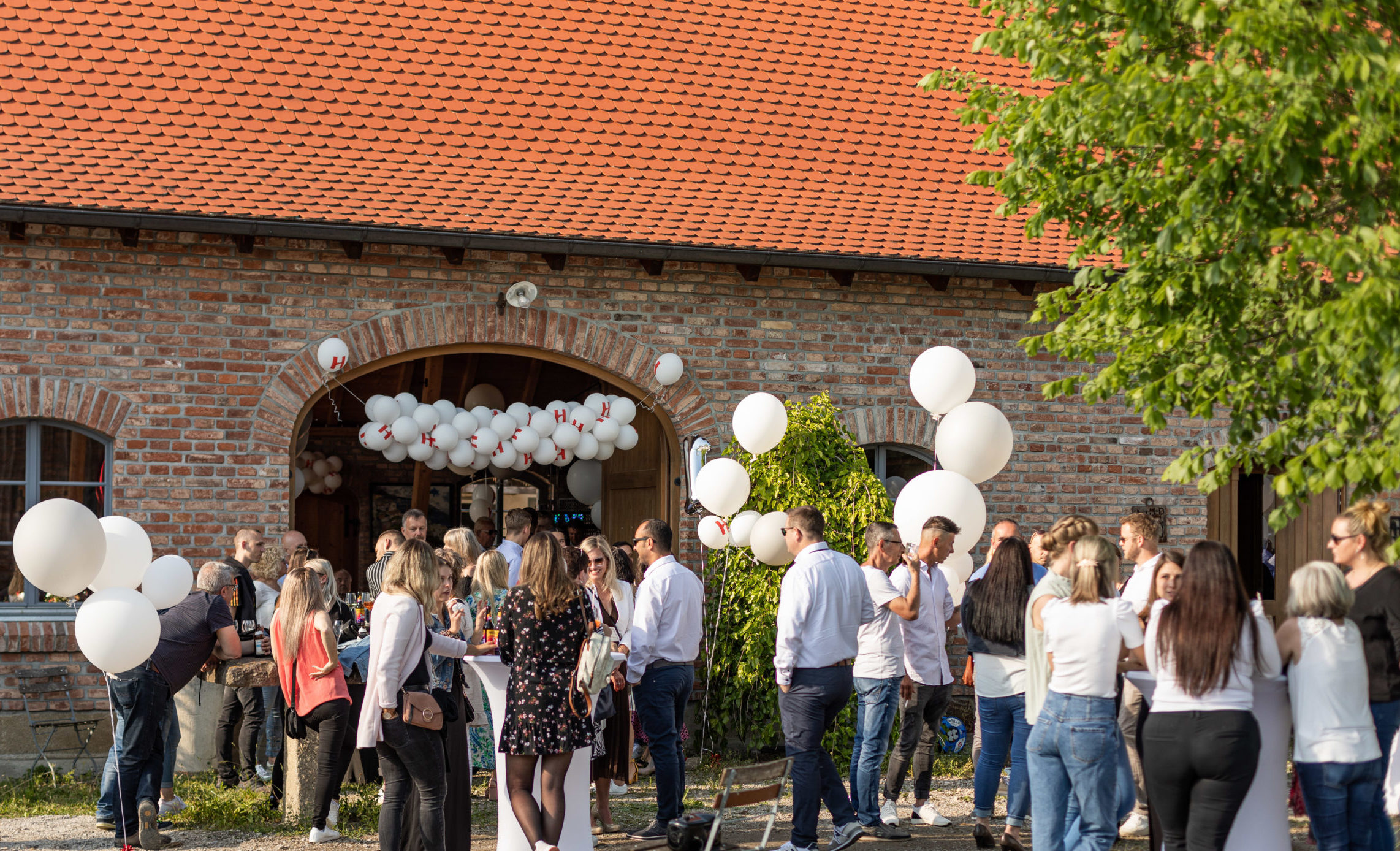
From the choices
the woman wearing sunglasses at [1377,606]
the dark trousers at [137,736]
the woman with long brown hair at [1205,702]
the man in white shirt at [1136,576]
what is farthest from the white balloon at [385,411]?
the woman wearing sunglasses at [1377,606]

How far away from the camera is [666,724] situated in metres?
7.18

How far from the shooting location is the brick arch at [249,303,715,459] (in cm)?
938

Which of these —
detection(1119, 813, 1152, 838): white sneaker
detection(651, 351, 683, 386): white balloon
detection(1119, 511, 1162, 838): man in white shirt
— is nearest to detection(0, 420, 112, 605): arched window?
detection(651, 351, 683, 386): white balloon

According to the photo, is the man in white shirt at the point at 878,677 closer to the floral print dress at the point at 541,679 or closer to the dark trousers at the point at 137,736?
the floral print dress at the point at 541,679

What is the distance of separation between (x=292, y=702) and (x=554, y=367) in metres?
7.28

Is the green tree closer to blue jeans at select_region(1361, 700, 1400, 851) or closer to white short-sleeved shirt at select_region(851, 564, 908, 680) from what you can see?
blue jeans at select_region(1361, 700, 1400, 851)

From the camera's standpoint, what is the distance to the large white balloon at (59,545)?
6195 mm

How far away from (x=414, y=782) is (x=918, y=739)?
3.12m

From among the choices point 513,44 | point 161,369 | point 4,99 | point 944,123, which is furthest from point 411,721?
point 944,123

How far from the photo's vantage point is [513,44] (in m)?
11.4

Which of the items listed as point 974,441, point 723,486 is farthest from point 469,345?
point 974,441

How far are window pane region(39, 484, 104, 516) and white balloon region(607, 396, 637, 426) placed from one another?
11.9 feet

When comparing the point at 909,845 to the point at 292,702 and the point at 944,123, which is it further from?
the point at 944,123

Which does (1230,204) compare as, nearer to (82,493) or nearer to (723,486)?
(723,486)
